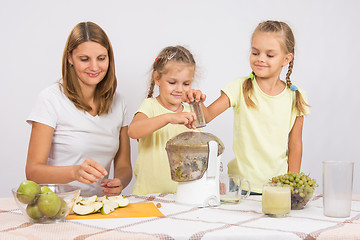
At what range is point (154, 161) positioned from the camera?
2.04 meters

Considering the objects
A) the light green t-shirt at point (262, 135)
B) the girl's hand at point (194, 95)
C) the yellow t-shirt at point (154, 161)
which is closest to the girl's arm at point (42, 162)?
the yellow t-shirt at point (154, 161)

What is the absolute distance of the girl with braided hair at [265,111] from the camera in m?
1.99

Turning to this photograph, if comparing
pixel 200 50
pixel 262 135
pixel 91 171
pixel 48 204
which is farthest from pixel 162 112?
pixel 200 50

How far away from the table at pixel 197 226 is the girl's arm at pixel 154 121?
1.11 ft

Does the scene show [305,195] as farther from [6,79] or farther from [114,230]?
[6,79]

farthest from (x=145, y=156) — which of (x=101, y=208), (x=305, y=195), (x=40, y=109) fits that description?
(x=305, y=195)

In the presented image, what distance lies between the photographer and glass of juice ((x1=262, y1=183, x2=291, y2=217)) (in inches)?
53.7

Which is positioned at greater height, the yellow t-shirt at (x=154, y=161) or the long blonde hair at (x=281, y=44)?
the long blonde hair at (x=281, y=44)

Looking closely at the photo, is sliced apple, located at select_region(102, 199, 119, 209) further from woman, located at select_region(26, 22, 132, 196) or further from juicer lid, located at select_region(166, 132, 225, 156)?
woman, located at select_region(26, 22, 132, 196)

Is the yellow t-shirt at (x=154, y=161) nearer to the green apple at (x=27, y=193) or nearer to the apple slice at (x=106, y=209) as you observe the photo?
the apple slice at (x=106, y=209)

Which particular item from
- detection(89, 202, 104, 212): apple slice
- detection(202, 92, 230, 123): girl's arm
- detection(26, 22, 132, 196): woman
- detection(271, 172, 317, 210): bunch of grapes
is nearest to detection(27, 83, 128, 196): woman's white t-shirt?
detection(26, 22, 132, 196): woman

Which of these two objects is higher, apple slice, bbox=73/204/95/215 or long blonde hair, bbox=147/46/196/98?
long blonde hair, bbox=147/46/196/98

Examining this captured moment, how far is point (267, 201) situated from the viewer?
138cm

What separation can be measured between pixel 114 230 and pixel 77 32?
42.8 inches
